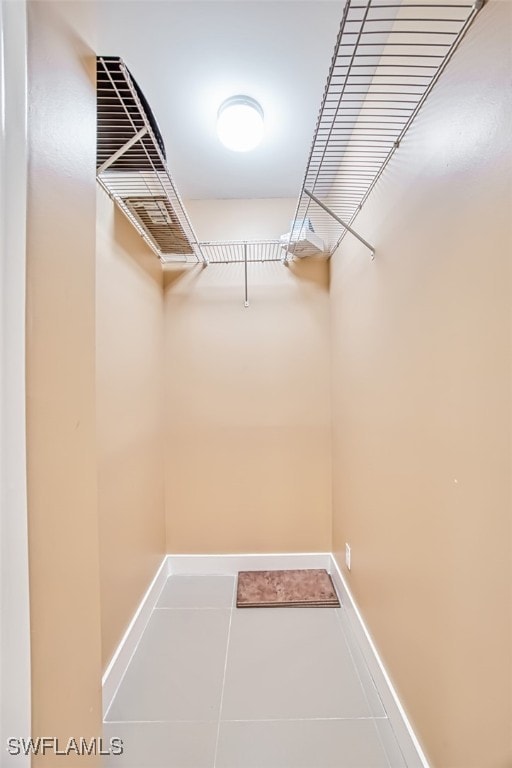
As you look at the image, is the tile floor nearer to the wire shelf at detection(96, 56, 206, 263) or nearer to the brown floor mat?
the brown floor mat

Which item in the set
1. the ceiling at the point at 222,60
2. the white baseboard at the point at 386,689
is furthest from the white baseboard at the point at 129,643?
the ceiling at the point at 222,60

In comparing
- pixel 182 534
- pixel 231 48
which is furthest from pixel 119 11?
pixel 182 534

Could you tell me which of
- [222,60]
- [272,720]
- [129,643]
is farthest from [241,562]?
[222,60]

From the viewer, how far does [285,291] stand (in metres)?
2.10

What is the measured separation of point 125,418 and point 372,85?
150cm

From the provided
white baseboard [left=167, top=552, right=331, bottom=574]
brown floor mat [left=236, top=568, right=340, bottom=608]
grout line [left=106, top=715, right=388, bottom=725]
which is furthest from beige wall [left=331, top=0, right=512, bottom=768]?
white baseboard [left=167, top=552, right=331, bottom=574]

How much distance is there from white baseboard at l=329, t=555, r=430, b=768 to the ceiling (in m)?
2.17

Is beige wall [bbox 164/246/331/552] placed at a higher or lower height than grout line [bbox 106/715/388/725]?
higher

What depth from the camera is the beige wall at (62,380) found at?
21.0 inches

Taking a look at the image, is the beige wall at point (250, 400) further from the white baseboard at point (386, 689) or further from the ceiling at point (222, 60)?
the ceiling at point (222, 60)

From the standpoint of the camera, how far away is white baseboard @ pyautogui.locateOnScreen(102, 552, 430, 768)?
40.3 inches

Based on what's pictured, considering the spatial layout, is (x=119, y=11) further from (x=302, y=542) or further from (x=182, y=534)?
(x=302, y=542)

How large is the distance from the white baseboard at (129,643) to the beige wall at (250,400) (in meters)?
0.41

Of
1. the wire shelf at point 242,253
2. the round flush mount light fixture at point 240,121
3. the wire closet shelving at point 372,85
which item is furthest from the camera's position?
the wire shelf at point 242,253
